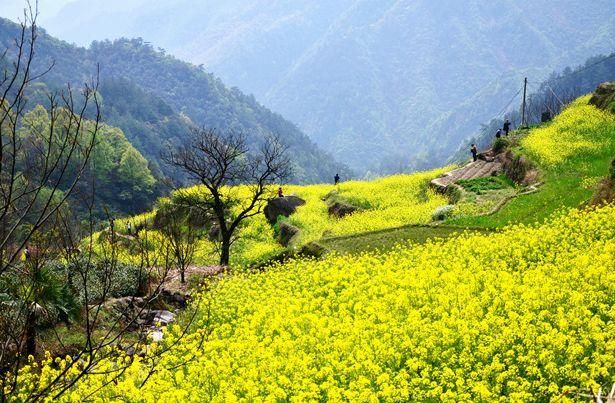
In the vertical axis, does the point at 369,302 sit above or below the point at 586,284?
below

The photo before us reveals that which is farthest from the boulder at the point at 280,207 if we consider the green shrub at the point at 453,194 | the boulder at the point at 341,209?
the green shrub at the point at 453,194

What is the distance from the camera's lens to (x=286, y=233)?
4153cm

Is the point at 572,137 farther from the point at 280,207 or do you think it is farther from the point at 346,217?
the point at 280,207

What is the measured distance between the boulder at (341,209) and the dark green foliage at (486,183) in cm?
792

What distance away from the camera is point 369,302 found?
1692cm

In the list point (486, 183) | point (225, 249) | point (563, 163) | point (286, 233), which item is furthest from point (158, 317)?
point (563, 163)

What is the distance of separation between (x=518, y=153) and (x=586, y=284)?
26271mm

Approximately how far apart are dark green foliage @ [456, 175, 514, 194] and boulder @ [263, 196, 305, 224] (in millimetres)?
14277

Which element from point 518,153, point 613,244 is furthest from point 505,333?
point 518,153

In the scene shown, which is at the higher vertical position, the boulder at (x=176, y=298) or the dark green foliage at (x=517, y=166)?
the dark green foliage at (x=517, y=166)

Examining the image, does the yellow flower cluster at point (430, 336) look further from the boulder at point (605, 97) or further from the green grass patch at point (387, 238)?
the boulder at point (605, 97)

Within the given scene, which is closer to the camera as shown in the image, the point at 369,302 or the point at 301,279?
the point at 369,302

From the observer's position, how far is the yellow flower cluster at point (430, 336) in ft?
36.6

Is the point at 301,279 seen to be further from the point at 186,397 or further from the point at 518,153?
the point at 518,153
